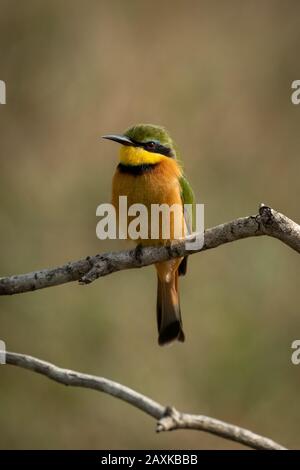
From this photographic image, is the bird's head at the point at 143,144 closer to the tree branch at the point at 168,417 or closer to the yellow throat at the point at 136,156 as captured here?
the yellow throat at the point at 136,156

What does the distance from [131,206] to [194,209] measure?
38cm

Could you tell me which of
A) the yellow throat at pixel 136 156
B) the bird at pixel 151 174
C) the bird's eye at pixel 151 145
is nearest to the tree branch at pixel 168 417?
the bird at pixel 151 174

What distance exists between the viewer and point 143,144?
3.57 m

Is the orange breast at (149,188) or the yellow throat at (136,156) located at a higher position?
the yellow throat at (136,156)

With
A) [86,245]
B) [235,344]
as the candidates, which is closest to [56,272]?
[86,245]

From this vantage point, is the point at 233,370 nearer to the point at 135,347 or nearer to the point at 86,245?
the point at 135,347

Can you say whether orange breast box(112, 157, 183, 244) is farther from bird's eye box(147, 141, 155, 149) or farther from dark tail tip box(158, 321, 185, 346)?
dark tail tip box(158, 321, 185, 346)

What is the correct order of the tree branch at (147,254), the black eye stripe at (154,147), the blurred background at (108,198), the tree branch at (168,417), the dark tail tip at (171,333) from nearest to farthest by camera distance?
the tree branch at (168,417) → the tree branch at (147,254) → the black eye stripe at (154,147) → the dark tail tip at (171,333) → the blurred background at (108,198)

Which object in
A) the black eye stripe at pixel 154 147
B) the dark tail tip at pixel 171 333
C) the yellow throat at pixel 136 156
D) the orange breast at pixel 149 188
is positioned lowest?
the dark tail tip at pixel 171 333

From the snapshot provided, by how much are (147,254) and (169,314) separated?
710 mm

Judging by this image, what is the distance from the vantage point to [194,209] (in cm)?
374

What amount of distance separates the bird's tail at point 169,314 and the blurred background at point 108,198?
35.0 inches

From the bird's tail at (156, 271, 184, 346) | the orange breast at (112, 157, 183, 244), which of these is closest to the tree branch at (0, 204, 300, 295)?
the orange breast at (112, 157, 183, 244)

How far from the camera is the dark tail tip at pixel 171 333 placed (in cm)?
383
